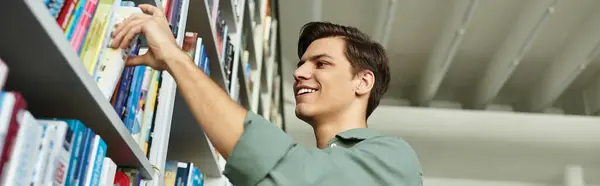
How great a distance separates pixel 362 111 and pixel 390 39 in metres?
3.57

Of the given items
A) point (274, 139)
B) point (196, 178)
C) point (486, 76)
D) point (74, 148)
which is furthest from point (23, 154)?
point (486, 76)

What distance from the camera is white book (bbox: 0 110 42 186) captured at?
66 cm

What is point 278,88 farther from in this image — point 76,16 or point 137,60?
point 76,16

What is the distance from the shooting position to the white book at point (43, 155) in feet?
2.32

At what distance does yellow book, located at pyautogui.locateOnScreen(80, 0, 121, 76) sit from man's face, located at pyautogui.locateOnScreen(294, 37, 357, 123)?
0.49m

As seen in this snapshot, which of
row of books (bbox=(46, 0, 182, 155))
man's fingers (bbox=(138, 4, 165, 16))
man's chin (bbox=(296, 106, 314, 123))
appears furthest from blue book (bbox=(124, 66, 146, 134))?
man's chin (bbox=(296, 106, 314, 123))

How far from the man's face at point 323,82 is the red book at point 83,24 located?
0.54m

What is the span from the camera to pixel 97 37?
0.92m

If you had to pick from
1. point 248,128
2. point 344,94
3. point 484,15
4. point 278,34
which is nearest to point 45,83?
point 248,128

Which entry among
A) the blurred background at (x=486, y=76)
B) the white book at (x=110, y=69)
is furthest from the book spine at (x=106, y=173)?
the blurred background at (x=486, y=76)

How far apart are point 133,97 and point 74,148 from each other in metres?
0.31

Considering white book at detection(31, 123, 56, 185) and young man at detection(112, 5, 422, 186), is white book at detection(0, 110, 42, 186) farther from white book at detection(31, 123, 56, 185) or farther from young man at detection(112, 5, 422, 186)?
young man at detection(112, 5, 422, 186)

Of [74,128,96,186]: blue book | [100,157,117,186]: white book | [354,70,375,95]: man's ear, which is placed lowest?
[100,157,117,186]: white book

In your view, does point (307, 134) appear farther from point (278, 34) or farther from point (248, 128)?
point (248, 128)
